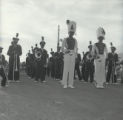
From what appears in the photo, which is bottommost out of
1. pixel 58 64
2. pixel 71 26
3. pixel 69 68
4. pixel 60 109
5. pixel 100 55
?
pixel 60 109

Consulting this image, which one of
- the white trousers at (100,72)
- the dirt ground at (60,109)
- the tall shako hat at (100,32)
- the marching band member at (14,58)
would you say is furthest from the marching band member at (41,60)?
the dirt ground at (60,109)

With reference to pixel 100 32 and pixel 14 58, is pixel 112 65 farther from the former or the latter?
pixel 100 32

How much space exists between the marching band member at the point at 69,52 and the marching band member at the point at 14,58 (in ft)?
16.5

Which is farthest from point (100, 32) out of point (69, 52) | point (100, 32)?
point (69, 52)

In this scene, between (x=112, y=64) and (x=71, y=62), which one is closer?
(x=71, y=62)

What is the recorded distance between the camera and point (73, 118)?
7410mm

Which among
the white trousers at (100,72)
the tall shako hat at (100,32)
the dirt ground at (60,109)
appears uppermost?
the tall shako hat at (100,32)

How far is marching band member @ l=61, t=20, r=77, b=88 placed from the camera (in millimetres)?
15219

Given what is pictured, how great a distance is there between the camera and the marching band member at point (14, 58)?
→ 2025 cm

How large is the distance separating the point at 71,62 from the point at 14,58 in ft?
18.9

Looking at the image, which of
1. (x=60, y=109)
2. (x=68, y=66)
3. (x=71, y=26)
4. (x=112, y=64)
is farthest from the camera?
(x=112, y=64)

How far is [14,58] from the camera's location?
2070 cm

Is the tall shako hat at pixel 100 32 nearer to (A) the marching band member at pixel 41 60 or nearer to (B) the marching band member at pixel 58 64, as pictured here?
(A) the marching band member at pixel 41 60

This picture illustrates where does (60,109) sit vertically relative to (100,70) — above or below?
below
